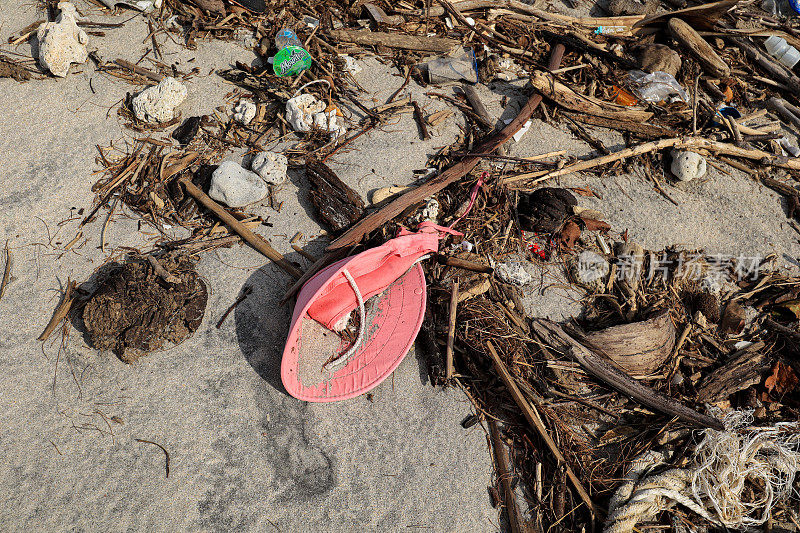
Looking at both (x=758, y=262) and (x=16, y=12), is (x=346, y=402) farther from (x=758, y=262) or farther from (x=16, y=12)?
(x=16, y=12)

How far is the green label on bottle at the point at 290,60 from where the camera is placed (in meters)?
3.75

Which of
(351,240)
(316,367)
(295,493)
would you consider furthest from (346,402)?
(351,240)

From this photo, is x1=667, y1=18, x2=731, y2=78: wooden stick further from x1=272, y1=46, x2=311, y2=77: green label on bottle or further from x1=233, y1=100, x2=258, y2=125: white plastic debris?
x1=233, y1=100, x2=258, y2=125: white plastic debris

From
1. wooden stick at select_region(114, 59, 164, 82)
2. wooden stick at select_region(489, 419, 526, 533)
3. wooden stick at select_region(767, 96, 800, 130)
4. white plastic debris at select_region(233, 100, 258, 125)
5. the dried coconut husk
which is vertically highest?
wooden stick at select_region(767, 96, 800, 130)

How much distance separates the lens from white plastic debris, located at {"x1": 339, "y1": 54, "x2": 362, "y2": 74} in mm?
3992

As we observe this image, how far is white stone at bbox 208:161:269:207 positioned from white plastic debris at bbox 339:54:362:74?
1368 mm

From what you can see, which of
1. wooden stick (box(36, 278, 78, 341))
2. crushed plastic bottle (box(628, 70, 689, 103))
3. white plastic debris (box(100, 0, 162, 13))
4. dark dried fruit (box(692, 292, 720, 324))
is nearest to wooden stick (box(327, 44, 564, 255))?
crushed plastic bottle (box(628, 70, 689, 103))

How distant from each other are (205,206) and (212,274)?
497mm

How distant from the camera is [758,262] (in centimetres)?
361

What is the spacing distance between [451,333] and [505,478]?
84 cm

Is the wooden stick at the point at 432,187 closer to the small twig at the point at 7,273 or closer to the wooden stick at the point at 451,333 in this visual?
the wooden stick at the point at 451,333

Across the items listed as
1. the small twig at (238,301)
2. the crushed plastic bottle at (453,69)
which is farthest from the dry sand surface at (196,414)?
the crushed plastic bottle at (453,69)

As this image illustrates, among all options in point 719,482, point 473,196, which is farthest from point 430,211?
point 719,482

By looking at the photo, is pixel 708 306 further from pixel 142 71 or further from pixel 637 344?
pixel 142 71
